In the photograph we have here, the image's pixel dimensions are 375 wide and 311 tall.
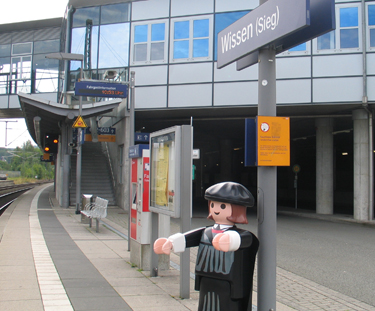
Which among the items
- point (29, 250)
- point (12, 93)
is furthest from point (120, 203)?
point (12, 93)

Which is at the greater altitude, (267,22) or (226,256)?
(267,22)

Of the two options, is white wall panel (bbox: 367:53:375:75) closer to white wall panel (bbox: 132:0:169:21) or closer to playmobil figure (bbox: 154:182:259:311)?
white wall panel (bbox: 132:0:169:21)

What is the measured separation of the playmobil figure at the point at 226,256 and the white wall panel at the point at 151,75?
14620 millimetres

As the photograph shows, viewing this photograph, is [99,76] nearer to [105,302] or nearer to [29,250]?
[29,250]

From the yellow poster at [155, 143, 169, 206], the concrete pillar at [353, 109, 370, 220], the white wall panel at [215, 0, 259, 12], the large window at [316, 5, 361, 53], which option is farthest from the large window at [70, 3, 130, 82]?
the yellow poster at [155, 143, 169, 206]

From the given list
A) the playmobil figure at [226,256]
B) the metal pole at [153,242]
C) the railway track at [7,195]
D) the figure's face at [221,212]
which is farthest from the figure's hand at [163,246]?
the railway track at [7,195]

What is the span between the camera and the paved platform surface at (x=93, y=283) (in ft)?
17.7

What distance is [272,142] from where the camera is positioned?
12.9 feet

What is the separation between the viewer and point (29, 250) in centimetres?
888

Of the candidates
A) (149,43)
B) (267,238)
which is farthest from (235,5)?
(267,238)

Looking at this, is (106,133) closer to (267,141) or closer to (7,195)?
(267,141)

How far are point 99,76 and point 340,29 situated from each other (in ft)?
35.1

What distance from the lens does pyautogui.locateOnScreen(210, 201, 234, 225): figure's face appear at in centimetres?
381

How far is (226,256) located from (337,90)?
1382cm
